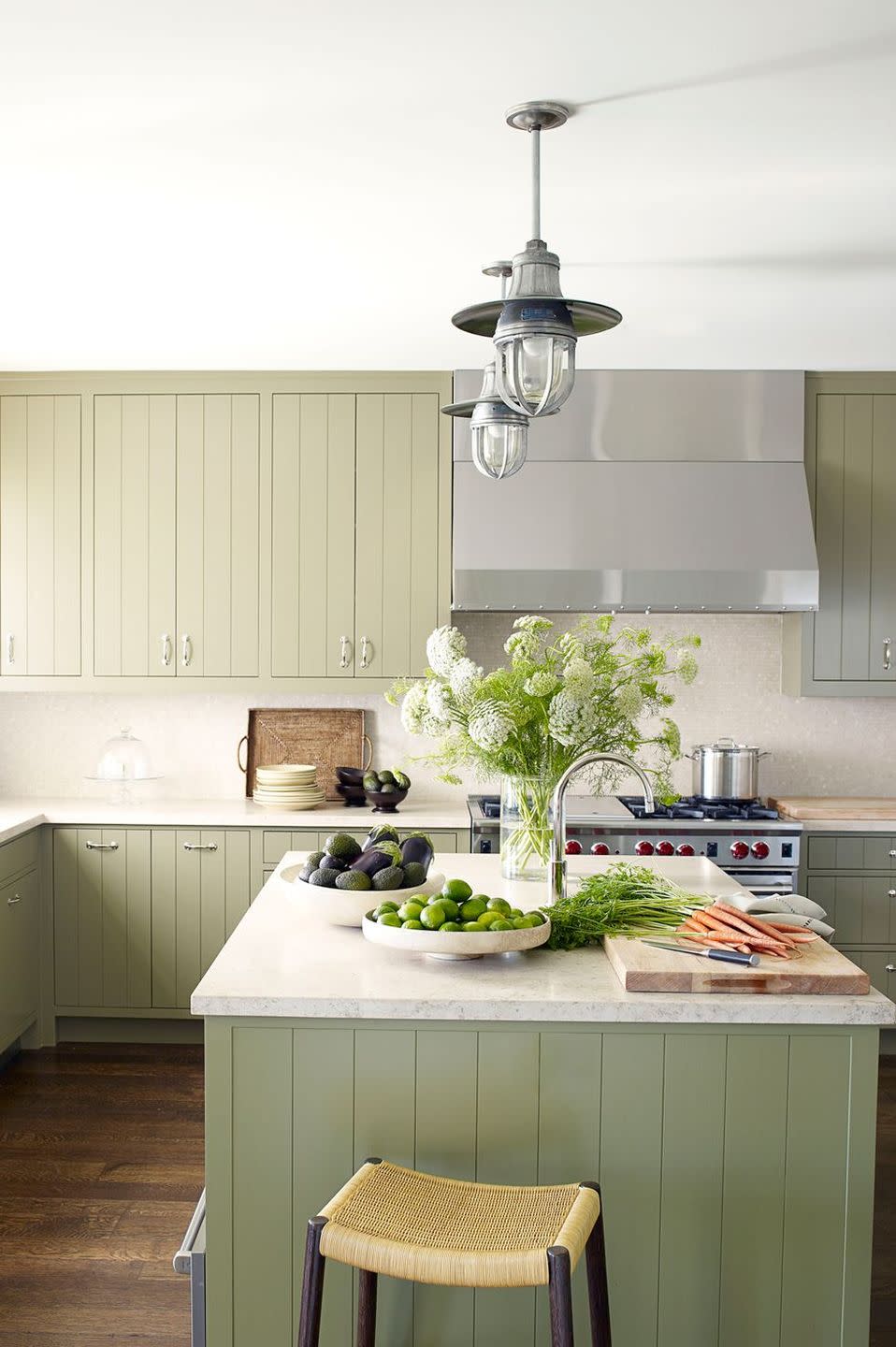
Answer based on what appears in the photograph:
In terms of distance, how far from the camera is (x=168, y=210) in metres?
3.00

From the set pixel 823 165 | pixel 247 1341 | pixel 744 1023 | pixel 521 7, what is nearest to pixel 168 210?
pixel 521 7

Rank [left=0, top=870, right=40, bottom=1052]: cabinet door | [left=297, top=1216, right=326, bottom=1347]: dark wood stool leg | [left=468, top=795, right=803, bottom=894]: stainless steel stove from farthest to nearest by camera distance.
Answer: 1. [left=468, top=795, right=803, bottom=894]: stainless steel stove
2. [left=0, top=870, right=40, bottom=1052]: cabinet door
3. [left=297, top=1216, right=326, bottom=1347]: dark wood stool leg

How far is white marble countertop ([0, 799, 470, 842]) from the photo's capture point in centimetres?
451

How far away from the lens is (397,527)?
4.70 metres

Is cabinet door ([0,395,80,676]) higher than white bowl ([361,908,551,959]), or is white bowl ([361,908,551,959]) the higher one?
cabinet door ([0,395,80,676])

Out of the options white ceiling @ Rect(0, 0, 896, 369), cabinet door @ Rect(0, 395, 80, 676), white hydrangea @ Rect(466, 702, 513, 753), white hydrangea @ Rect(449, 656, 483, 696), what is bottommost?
white hydrangea @ Rect(466, 702, 513, 753)

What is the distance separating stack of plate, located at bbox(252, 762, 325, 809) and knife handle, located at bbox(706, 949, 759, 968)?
105 inches

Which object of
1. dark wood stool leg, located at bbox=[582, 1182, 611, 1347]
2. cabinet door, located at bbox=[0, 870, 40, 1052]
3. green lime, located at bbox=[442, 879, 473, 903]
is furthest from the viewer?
cabinet door, located at bbox=[0, 870, 40, 1052]

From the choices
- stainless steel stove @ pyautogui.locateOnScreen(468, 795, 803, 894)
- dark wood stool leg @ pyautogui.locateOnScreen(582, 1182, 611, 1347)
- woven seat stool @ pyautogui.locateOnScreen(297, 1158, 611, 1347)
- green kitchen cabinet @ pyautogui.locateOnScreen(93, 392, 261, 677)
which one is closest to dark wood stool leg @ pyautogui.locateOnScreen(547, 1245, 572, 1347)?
woven seat stool @ pyautogui.locateOnScreen(297, 1158, 611, 1347)

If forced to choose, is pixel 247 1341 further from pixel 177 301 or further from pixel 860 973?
pixel 177 301

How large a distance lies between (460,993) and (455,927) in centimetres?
17

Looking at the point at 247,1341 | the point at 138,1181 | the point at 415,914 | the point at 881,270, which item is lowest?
the point at 138,1181

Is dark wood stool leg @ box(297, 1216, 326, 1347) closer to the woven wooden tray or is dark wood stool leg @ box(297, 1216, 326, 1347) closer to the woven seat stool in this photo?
the woven seat stool

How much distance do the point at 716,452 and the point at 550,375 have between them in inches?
107
